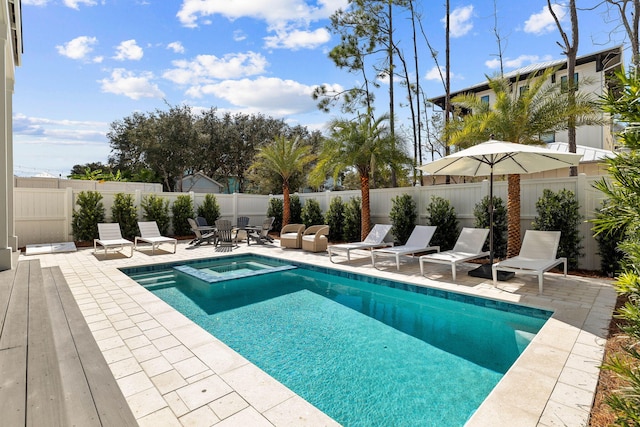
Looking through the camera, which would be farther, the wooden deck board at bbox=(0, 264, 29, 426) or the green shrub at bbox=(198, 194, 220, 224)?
the green shrub at bbox=(198, 194, 220, 224)

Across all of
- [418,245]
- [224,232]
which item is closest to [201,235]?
[224,232]

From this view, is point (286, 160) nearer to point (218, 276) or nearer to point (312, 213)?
point (312, 213)

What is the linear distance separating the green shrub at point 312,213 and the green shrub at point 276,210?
2254 millimetres

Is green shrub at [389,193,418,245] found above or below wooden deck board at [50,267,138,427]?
above

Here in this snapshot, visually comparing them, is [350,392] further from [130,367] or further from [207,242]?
[207,242]

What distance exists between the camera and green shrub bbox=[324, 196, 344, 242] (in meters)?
13.4

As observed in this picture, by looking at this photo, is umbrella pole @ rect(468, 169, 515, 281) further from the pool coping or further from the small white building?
the small white building

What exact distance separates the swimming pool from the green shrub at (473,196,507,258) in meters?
3.71

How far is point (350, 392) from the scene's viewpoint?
3.27 meters

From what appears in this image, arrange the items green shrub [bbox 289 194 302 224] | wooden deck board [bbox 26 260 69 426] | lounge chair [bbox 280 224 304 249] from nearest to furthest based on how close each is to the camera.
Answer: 1. wooden deck board [bbox 26 260 69 426]
2. lounge chair [bbox 280 224 304 249]
3. green shrub [bbox 289 194 302 224]

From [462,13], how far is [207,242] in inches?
565

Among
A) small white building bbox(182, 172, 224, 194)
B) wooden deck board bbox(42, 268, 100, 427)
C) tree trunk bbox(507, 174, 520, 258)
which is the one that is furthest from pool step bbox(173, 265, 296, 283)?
small white building bbox(182, 172, 224, 194)

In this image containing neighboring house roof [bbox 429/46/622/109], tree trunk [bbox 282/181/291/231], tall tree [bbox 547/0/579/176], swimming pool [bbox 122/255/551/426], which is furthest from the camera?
neighboring house roof [bbox 429/46/622/109]

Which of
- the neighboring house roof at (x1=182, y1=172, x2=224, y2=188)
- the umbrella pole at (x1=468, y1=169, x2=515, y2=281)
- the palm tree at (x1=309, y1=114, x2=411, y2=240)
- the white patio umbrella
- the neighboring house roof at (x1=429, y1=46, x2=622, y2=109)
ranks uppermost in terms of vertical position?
the neighboring house roof at (x1=429, y1=46, x2=622, y2=109)
